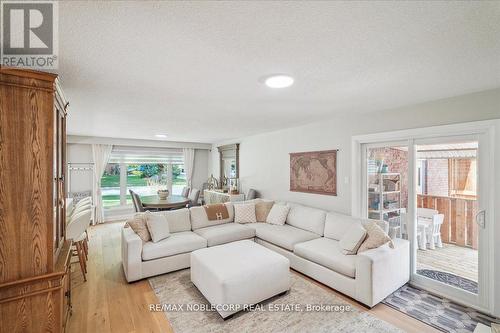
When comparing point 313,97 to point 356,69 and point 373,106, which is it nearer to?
point 356,69

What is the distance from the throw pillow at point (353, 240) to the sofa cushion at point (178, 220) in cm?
252

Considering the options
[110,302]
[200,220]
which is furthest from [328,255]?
[110,302]

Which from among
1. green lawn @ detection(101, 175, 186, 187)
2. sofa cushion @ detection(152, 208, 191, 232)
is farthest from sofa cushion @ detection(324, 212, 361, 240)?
green lawn @ detection(101, 175, 186, 187)

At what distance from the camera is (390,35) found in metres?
1.42

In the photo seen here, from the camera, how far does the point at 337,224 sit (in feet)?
11.4

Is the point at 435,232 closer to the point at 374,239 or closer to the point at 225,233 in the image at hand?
the point at 374,239

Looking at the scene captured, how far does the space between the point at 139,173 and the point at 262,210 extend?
14.8 feet

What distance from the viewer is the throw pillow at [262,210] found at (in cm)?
455

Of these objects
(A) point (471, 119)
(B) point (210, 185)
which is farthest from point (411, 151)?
(B) point (210, 185)

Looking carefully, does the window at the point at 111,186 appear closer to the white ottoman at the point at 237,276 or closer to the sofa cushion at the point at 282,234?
the sofa cushion at the point at 282,234

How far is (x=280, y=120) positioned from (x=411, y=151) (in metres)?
1.99

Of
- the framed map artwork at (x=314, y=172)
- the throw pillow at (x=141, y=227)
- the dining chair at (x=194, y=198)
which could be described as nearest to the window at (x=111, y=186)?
the dining chair at (x=194, y=198)

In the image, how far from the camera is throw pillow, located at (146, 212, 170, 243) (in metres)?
3.37

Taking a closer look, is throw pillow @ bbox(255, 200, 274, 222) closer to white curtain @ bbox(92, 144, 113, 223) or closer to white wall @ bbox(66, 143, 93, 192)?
white curtain @ bbox(92, 144, 113, 223)
